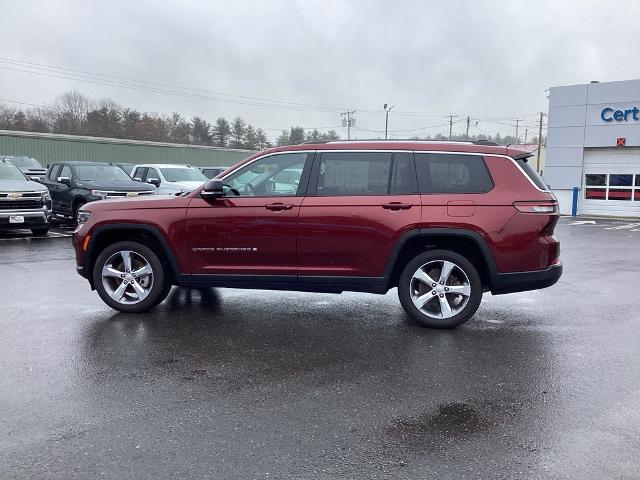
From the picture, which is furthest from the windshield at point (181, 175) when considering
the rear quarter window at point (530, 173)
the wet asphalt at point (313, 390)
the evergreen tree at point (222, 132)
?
the evergreen tree at point (222, 132)

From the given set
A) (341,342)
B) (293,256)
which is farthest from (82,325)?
(341,342)

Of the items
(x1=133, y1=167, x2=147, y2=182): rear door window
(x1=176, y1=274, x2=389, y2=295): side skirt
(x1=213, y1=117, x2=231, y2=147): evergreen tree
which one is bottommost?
(x1=176, y1=274, x2=389, y2=295): side skirt

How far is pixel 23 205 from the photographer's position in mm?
13430

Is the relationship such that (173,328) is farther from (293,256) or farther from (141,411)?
(141,411)

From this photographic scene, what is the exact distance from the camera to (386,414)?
3.89m

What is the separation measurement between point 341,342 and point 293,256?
1.09 metres

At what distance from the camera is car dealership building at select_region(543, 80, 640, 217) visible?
24.8 meters

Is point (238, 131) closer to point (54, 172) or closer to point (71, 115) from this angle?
point (71, 115)

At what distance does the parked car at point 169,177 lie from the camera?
1719cm

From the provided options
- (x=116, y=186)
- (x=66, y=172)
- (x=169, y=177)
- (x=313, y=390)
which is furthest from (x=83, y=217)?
(x=169, y=177)

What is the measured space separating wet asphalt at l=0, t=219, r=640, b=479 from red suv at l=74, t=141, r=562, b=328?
46 centimetres

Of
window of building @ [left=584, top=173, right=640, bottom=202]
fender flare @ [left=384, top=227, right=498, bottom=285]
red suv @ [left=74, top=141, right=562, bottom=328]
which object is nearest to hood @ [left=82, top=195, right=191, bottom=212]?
red suv @ [left=74, top=141, right=562, bottom=328]

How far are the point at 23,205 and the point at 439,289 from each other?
11147 mm

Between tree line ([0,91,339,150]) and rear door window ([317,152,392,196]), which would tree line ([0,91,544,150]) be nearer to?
tree line ([0,91,339,150])
